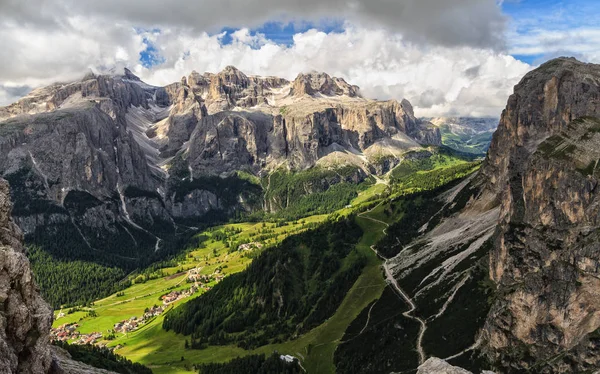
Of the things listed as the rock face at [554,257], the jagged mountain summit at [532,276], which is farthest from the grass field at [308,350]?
the rock face at [554,257]

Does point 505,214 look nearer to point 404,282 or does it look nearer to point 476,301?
point 476,301

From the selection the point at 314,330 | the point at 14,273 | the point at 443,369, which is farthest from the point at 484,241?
the point at 14,273

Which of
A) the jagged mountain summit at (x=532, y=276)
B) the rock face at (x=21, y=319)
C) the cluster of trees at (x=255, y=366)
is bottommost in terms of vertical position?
the cluster of trees at (x=255, y=366)

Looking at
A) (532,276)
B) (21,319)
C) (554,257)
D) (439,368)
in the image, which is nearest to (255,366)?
(532,276)

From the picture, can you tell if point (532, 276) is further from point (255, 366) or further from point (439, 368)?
point (255, 366)

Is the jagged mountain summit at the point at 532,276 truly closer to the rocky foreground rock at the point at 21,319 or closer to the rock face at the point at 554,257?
the rock face at the point at 554,257

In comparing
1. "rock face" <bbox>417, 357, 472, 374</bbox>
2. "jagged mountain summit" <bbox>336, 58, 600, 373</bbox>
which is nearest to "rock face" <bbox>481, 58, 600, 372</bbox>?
"jagged mountain summit" <bbox>336, 58, 600, 373</bbox>
